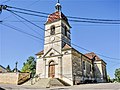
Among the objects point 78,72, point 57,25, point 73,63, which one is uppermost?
point 57,25

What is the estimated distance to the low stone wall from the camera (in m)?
23.0

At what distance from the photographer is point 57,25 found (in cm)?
2655

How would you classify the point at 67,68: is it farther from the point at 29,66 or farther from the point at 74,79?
the point at 29,66

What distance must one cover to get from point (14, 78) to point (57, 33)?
415 inches

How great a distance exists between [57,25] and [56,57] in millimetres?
6031

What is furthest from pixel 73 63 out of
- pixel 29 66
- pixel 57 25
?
pixel 29 66

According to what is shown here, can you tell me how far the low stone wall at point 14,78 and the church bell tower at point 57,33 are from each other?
223 inches

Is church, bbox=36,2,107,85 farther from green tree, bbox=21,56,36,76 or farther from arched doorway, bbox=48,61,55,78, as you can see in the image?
green tree, bbox=21,56,36,76

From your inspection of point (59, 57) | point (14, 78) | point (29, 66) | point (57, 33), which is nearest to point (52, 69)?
point (59, 57)

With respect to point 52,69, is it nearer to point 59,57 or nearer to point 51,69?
point 51,69

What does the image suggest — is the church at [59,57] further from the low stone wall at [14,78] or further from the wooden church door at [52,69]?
the low stone wall at [14,78]

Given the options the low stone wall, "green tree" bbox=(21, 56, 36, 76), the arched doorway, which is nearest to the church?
the arched doorway

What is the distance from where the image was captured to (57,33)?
26.0 m

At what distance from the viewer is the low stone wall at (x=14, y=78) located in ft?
75.3
